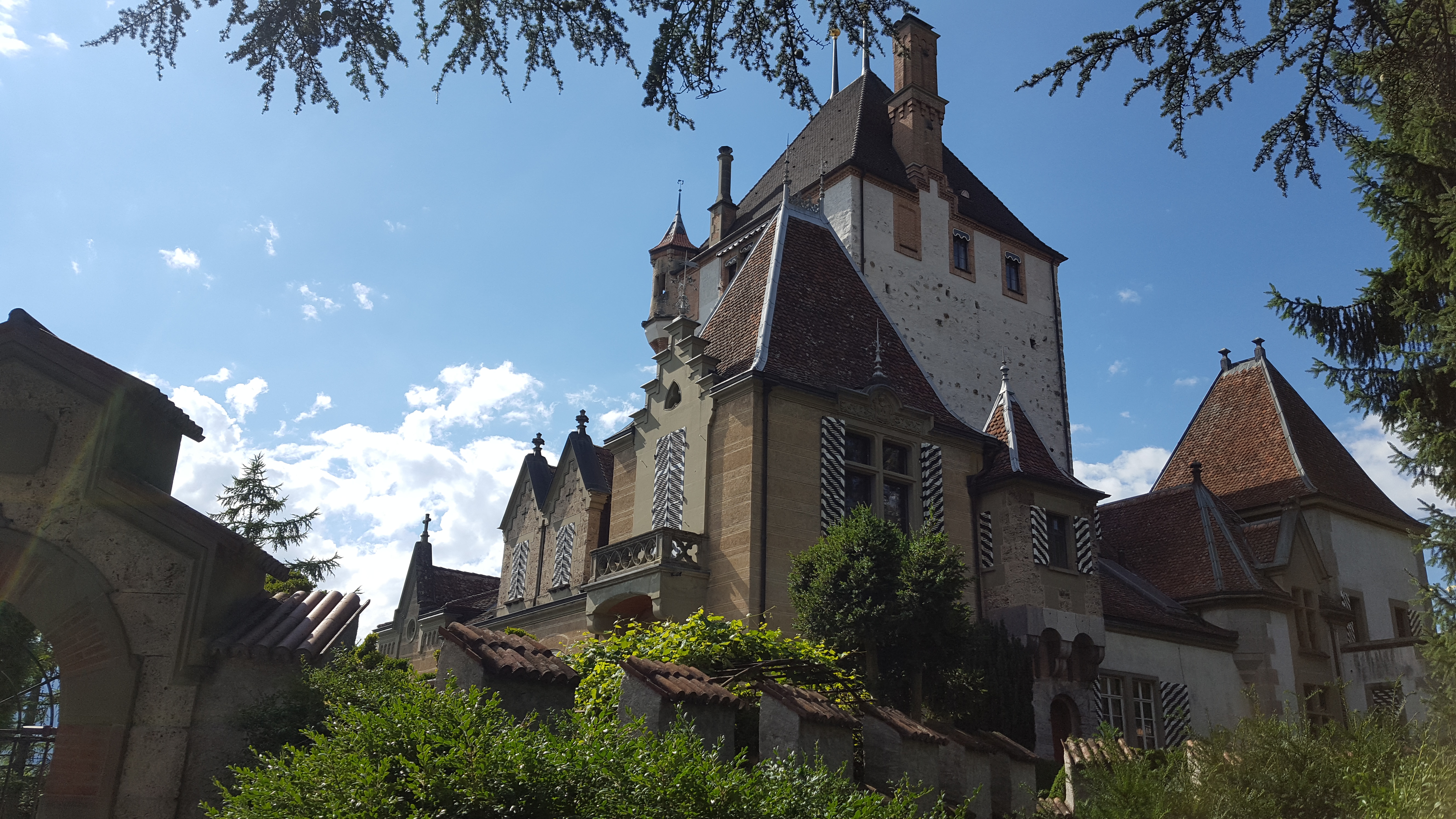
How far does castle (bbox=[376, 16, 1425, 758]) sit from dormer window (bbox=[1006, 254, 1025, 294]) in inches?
64.1

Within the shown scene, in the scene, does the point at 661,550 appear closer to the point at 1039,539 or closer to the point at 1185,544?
the point at 1039,539

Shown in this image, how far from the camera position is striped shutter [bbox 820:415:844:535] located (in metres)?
19.5

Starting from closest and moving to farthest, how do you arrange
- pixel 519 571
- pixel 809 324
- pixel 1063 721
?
pixel 1063 721 → pixel 809 324 → pixel 519 571

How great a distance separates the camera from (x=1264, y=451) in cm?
3069

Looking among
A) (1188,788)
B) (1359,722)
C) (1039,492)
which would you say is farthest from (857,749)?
(1039,492)

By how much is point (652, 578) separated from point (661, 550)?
1.68 feet

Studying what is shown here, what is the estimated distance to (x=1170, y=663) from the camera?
2338 cm

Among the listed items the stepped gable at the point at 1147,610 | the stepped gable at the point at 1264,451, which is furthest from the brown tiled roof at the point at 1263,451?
the stepped gable at the point at 1147,610

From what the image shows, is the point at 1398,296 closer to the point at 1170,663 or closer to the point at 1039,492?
the point at 1039,492

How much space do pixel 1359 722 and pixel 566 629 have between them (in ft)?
A: 54.6

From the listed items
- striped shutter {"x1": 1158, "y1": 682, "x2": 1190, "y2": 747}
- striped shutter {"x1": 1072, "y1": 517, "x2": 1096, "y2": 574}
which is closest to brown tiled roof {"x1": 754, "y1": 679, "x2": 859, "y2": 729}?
striped shutter {"x1": 1072, "y1": 517, "x2": 1096, "y2": 574}

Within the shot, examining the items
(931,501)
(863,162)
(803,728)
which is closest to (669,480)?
(931,501)

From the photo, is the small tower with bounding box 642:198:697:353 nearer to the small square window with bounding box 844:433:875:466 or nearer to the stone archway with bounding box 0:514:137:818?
the small square window with bounding box 844:433:875:466

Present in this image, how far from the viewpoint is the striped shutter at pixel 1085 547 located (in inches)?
840
